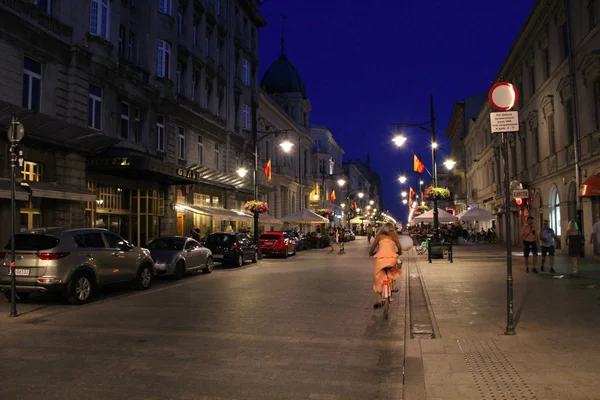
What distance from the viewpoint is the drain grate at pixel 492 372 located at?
512 centimetres

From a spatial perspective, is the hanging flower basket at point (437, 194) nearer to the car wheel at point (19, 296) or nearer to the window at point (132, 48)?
the window at point (132, 48)

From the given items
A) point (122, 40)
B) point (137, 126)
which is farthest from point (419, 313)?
point (122, 40)

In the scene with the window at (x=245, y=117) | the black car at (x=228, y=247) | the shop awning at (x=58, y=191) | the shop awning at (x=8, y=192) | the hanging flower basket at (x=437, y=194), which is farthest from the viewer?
the window at (x=245, y=117)

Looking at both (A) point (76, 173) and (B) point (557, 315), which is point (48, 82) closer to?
(A) point (76, 173)

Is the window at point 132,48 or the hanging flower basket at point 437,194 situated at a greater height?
the window at point 132,48

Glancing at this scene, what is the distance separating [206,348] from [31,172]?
13698 millimetres

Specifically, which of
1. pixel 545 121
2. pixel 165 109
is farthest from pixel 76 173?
pixel 545 121

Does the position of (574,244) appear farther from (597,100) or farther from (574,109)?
(574,109)

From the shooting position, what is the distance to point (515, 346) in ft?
23.0

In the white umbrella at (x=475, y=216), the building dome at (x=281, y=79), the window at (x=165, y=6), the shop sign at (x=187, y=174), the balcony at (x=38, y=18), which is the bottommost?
the white umbrella at (x=475, y=216)

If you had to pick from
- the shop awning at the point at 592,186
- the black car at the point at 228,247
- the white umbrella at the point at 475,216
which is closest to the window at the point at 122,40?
the black car at the point at 228,247

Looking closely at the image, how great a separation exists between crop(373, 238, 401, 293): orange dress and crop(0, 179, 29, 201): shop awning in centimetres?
1037

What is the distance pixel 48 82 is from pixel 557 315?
1769cm

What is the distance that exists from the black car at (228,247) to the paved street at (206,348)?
9.48 metres
